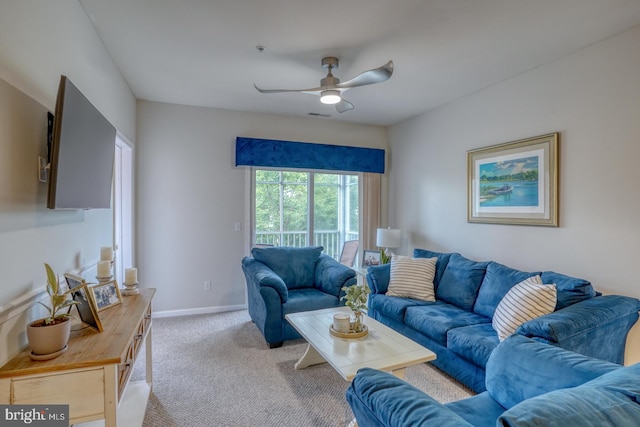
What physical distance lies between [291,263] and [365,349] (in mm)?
1836

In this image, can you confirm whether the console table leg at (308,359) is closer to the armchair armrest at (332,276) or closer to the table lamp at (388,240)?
the armchair armrest at (332,276)

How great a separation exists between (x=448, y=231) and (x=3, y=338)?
3917 millimetres

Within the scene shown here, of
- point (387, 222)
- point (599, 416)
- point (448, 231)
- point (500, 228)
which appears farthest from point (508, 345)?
point (387, 222)

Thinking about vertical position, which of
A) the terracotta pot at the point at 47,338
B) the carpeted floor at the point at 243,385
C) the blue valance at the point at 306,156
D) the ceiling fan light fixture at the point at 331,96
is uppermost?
the ceiling fan light fixture at the point at 331,96

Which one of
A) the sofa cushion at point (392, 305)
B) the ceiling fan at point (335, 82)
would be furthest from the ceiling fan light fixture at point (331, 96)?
the sofa cushion at point (392, 305)

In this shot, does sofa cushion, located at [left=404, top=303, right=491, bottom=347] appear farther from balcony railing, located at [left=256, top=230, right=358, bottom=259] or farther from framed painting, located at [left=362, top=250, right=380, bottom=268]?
balcony railing, located at [left=256, top=230, right=358, bottom=259]

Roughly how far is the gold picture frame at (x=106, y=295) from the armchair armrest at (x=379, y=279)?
2.35 meters

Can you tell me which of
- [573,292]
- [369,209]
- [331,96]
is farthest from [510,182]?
[369,209]

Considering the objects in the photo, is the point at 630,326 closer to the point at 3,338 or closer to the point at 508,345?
the point at 508,345

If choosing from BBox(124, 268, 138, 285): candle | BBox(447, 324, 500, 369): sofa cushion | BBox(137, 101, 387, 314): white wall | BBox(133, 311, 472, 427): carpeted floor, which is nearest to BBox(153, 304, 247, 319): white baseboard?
BBox(137, 101, 387, 314): white wall

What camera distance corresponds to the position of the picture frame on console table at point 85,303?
1536 mm

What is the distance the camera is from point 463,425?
0.90 metres

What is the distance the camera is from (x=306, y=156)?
4566 mm

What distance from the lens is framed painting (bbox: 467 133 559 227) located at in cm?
288
